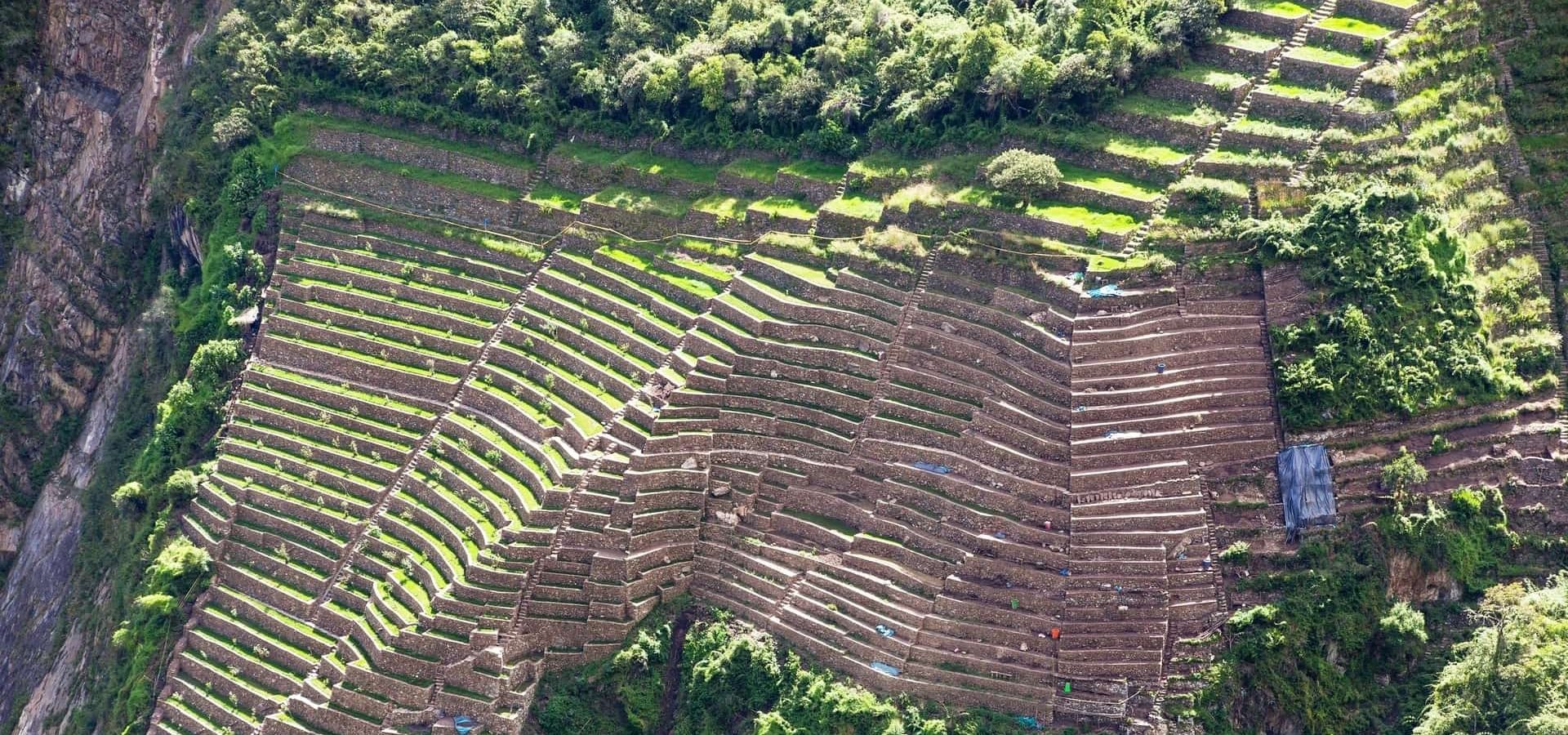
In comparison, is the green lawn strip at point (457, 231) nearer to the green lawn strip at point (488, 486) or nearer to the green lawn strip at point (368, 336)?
the green lawn strip at point (368, 336)

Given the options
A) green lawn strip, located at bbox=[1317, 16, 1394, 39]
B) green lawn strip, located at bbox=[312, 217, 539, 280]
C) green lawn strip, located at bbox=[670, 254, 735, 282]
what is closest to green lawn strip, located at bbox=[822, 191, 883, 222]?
green lawn strip, located at bbox=[670, 254, 735, 282]

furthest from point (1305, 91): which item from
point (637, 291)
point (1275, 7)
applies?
point (637, 291)

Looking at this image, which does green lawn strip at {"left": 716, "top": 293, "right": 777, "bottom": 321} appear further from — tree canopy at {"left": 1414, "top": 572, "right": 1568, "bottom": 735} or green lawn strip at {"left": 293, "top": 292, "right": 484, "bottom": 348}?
tree canopy at {"left": 1414, "top": 572, "right": 1568, "bottom": 735}

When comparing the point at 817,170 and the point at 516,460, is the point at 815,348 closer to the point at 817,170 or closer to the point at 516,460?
the point at 817,170

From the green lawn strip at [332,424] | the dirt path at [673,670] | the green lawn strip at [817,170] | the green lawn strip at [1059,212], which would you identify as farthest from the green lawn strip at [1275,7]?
the green lawn strip at [332,424]

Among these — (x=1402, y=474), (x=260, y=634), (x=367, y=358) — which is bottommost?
(x=260, y=634)

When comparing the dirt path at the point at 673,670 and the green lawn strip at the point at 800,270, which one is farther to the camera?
the green lawn strip at the point at 800,270

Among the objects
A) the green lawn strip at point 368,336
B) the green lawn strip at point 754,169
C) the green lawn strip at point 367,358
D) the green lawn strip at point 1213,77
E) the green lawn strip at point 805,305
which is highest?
the green lawn strip at point 1213,77
